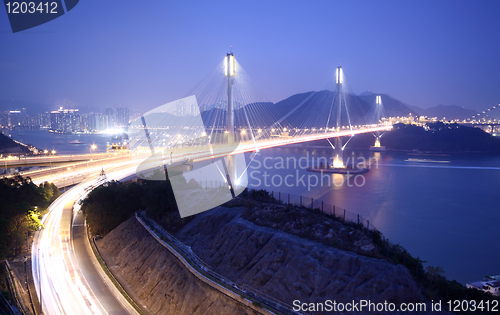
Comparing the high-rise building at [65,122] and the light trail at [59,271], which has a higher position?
the high-rise building at [65,122]

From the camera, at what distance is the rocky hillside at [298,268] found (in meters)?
3.03

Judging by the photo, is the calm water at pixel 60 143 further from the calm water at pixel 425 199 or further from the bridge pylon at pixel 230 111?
the bridge pylon at pixel 230 111

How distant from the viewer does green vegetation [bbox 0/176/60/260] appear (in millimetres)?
5254

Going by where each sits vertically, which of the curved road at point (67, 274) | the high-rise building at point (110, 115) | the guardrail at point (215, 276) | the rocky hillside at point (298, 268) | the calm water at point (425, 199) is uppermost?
the high-rise building at point (110, 115)

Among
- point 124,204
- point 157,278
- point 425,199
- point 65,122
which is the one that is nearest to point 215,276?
point 157,278

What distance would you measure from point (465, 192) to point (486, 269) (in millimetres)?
7821

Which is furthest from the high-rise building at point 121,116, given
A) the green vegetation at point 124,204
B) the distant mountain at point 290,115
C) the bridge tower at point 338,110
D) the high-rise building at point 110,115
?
the green vegetation at point 124,204

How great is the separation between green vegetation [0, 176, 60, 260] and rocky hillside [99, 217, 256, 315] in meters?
1.29

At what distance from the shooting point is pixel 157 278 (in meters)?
4.58

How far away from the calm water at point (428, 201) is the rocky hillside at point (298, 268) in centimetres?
403

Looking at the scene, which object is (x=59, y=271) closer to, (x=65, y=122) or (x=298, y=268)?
(x=298, y=268)

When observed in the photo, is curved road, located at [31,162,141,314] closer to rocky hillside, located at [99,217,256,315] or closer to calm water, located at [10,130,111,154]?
rocky hillside, located at [99,217,256,315]

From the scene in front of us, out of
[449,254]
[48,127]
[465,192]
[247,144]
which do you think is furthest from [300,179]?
[48,127]

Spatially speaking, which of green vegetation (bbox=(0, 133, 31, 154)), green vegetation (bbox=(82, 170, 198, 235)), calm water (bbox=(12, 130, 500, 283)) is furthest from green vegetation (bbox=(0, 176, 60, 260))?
green vegetation (bbox=(0, 133, 31, 154))
